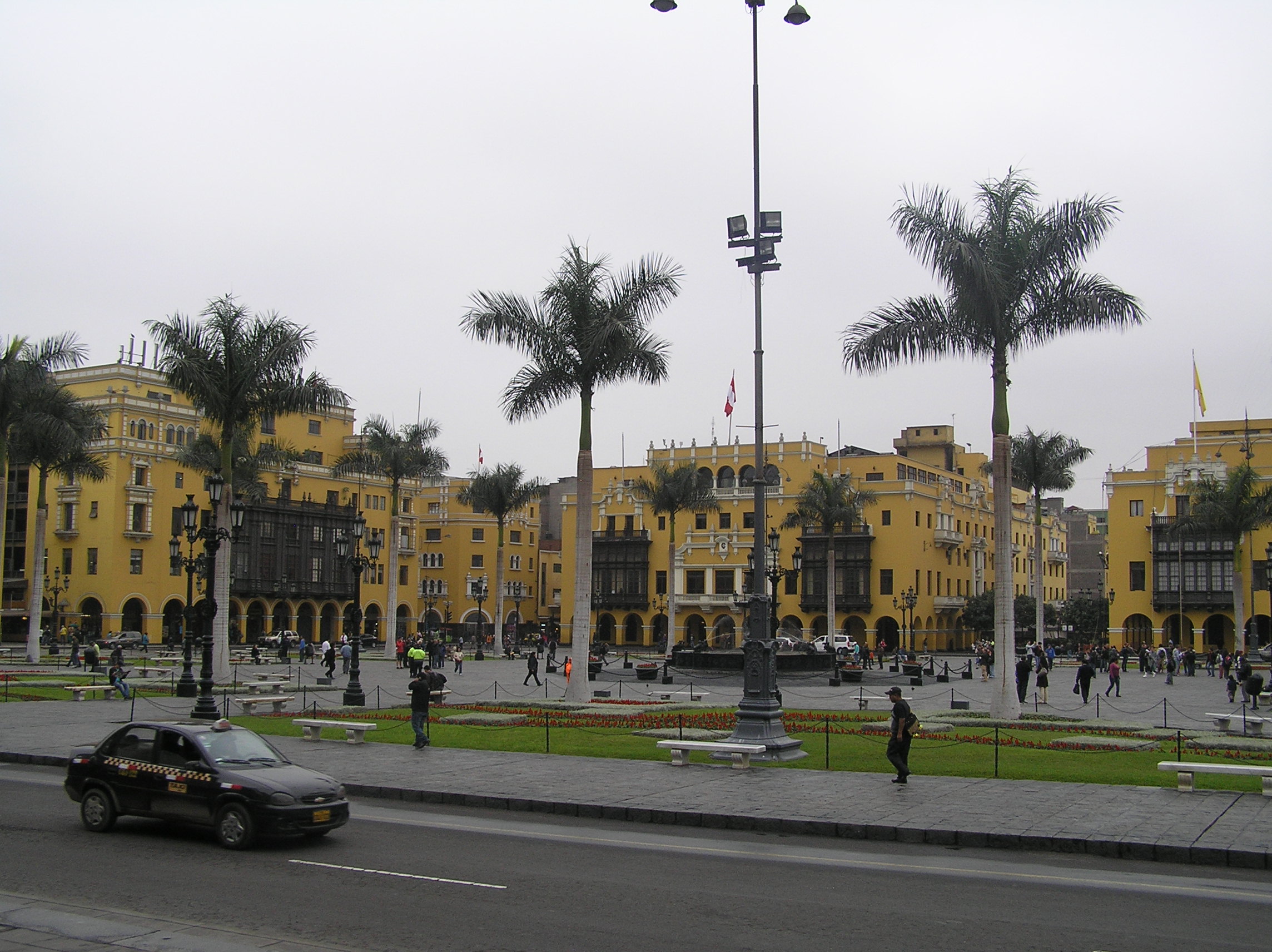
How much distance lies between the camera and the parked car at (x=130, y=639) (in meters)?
65.4

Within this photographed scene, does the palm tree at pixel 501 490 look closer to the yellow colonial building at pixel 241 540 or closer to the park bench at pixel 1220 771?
the yellow colonial building at pixel 241 540

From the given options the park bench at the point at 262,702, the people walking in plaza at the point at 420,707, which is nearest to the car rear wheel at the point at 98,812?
the people walking in plaza at the point at 420,707

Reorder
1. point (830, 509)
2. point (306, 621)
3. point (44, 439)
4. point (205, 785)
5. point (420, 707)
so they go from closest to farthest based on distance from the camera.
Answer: point (205, 785), point (420, 707), point (44, 439), point (830, 509), point (306, 621)

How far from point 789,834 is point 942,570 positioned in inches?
3266

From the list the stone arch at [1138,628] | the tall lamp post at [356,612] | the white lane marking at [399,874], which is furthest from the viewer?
the stone arch at [1138,628]

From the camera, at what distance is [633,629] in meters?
97.8

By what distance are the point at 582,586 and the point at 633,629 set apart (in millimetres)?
68929

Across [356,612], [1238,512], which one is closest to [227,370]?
[356,612]

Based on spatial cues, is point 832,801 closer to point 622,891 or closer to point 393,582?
point 622,891

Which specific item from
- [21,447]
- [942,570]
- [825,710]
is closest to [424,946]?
[825,710]

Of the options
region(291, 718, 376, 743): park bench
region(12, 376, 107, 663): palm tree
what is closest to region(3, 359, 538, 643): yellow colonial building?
region(12, 376, 107, 663): palm tree

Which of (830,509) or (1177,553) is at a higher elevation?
(830,509)

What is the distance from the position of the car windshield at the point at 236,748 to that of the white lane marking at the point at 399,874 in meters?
1.52

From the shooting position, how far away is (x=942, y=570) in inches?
3669
